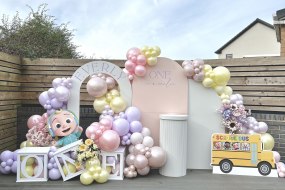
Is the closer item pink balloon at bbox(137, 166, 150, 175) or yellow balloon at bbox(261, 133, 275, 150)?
pink balloon at bbox(137, 166, 150, 175)

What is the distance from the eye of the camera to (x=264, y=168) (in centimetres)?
441

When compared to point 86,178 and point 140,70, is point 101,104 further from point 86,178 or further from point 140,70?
point 86,178

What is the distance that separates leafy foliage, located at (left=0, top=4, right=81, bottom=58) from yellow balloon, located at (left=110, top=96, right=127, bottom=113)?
3.88 m

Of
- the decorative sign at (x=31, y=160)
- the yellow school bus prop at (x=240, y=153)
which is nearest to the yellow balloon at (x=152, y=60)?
the yellow school bus prop at (x=240, y=153)

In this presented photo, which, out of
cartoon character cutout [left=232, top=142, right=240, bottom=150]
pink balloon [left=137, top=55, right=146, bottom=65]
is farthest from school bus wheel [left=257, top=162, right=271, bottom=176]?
pink balloon [left=137, top=55, right=146, bottom=65]

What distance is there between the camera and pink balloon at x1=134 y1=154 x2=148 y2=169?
13.6 feet

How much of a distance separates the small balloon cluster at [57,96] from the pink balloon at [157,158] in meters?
1.62

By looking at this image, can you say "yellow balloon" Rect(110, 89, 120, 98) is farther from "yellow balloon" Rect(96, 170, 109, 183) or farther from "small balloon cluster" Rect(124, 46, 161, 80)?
"yellow balloon" Rect(96, 170, 109, 183)

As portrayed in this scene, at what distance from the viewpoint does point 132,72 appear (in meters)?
4.85

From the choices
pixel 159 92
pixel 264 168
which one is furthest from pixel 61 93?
pixel 264 168

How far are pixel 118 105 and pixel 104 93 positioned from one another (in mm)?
363

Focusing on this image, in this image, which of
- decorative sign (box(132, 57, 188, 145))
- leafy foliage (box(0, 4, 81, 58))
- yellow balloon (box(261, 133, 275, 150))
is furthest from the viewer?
leafy foliage (box(0, 4, 81, 58))

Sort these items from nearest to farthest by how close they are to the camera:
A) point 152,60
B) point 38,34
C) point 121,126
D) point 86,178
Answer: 1. point 86,178
2. point 121,126
3. point 152,60
4. point 38,34

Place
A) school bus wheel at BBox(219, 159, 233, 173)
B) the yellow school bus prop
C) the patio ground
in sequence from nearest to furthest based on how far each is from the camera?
the patio ground → the yellow school bus prop → school bus wheel at BBox(219, 159, 233, 173)
